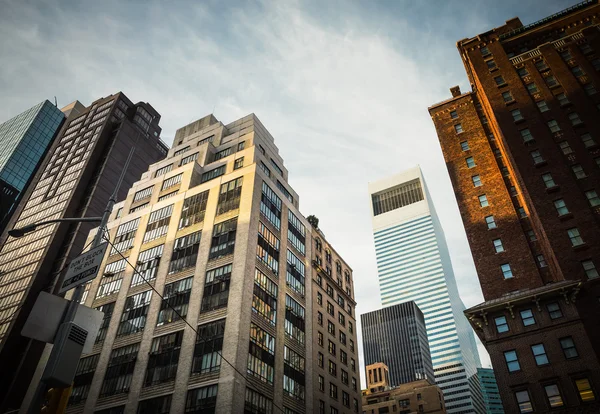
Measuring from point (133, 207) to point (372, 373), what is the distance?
119 metres

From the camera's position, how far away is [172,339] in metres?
48.3

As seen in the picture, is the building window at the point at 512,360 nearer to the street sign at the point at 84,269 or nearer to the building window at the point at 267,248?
the building window at the point at 267,248

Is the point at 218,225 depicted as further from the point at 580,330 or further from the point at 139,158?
the point at 139,158

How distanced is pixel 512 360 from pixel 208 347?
30.1 meters

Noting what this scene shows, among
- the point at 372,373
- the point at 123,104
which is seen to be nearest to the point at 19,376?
the point at 123,104

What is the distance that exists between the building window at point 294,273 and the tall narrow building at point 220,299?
0.29 m

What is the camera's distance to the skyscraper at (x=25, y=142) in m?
134

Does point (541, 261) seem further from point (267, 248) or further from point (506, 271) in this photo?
point (267, 248)

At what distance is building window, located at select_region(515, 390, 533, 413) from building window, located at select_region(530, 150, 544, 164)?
26.3 m

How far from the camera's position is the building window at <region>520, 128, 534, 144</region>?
174 feet

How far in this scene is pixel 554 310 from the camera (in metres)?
40.8

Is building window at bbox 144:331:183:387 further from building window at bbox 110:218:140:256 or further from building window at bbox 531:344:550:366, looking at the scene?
building window at bbox 531:344:550:366

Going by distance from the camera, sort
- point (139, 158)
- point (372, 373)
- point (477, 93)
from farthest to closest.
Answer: point (372, 373), point (139, 158), point (477, 93)

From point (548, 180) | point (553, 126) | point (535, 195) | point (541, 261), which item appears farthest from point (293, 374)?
point (553, 126)
